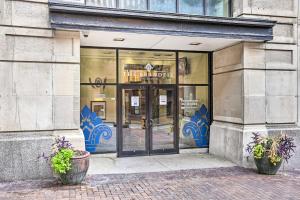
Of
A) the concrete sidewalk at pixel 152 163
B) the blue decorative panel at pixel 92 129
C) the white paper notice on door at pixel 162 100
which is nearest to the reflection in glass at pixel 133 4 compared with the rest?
the white paper notice on door at pixel 162 100

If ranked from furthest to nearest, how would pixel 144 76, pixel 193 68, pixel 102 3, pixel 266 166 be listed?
1. pixel 193 68
2. pixel 144 76
3. pixel 102 3
4. pixel 266 166

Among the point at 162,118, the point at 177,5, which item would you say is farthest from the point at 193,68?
the point at 177,5

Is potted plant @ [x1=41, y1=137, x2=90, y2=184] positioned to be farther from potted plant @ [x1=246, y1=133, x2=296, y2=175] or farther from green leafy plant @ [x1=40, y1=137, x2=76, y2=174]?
potted plant @ [x1=246, y1=133, x2=296, y2=175]

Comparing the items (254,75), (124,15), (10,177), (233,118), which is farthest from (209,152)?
(10,177)

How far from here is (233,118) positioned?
9.83 m

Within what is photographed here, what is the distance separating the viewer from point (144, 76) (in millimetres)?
10703

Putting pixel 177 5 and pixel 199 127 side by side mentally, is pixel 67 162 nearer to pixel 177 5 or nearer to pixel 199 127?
pixel 199 127

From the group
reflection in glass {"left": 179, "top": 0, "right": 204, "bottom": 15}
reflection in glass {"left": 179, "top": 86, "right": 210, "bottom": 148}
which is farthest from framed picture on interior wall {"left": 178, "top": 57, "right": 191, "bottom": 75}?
reflection in glass {"left": 179, "top": 0, "right": 204, "bottom": 15}

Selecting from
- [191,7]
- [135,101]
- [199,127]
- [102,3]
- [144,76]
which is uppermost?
[191,7]

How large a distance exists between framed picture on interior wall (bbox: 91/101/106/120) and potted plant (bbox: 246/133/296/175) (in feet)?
15.6

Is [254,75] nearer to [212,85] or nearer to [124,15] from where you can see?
[212,85]

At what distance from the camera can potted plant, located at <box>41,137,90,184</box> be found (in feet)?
22.7

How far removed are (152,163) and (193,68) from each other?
3.80 metres

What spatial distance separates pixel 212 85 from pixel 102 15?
517 centimetres
